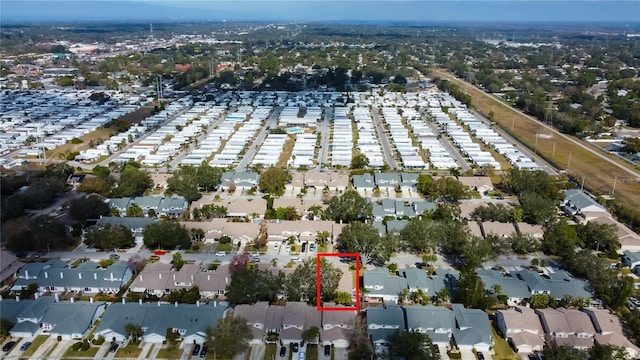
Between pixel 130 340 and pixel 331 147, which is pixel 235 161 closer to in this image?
pixel 331 147

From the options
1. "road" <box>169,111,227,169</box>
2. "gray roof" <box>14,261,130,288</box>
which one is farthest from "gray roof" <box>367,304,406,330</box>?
A: "road" <box>169,111,227,169</box>

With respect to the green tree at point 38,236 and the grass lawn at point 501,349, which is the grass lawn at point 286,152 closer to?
the green tree at point 38,236

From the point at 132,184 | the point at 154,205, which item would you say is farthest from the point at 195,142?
the point at 154,205

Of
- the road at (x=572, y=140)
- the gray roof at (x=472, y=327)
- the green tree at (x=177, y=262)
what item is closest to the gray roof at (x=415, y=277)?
the gray roof at (x=472, y=327)

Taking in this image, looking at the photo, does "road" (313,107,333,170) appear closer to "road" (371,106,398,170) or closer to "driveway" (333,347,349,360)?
"road" (371,106,398,170)

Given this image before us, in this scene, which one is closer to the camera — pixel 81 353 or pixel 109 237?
pixel 81 353

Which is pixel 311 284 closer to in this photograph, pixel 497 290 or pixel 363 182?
pixel 497 290
